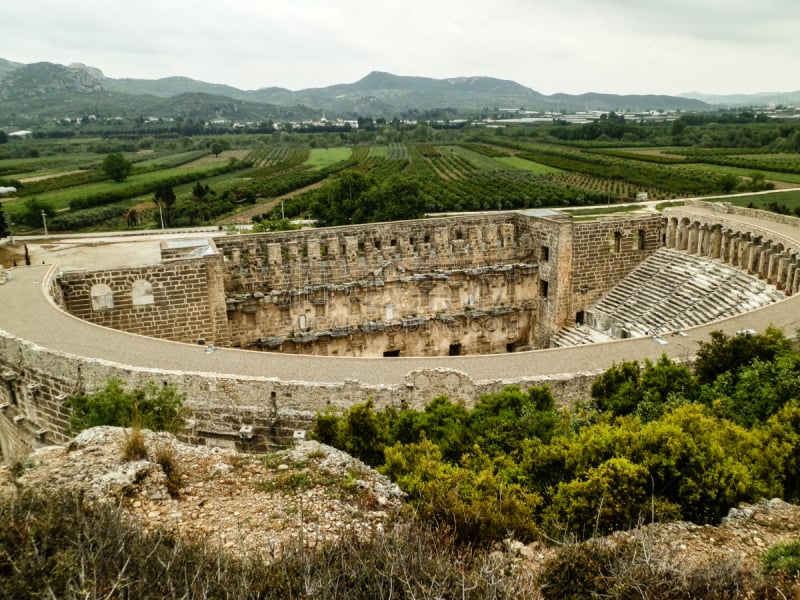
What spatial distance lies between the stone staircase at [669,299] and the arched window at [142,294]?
16.1 m

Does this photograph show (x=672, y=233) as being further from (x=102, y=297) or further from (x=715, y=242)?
(x=102, y=297)

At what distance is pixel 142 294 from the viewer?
2003 cm

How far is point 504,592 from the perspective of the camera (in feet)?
19.7

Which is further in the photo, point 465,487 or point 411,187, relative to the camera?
point 411,187

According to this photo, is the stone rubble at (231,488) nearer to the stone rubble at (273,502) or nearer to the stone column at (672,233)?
the stone rubble at (273,502)

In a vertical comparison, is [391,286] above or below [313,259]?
below

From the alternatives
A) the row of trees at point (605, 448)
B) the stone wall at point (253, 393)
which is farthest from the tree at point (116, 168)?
the row of trees at point (605, 448)

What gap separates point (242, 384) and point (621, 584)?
9917 millimetres

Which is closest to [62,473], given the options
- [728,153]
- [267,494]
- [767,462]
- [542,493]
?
[267,494]

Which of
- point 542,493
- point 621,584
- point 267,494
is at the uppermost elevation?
point 621,584

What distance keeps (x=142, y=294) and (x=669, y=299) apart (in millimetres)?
19738

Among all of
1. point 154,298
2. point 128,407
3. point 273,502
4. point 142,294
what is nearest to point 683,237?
point 154,298

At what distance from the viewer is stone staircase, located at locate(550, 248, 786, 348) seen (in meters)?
22.7

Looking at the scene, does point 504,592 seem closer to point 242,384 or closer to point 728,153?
point 242,384
